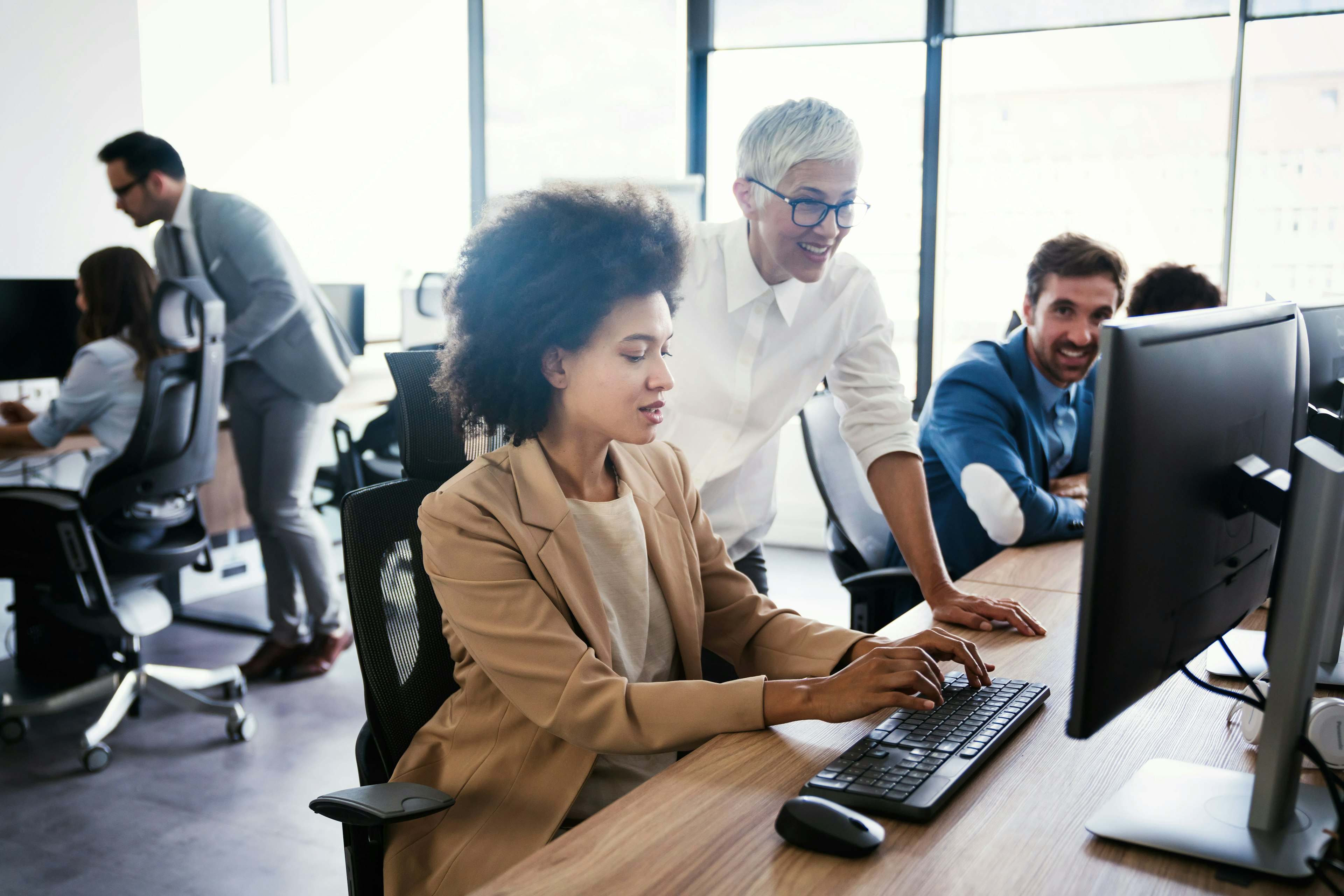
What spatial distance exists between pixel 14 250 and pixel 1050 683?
3534 millimetres

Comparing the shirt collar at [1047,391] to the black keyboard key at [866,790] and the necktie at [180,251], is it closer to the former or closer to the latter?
the black keyboard key at [866,790]

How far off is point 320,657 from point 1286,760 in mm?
3108

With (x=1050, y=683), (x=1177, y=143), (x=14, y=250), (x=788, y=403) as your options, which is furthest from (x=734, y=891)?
(x=1177, y=143)

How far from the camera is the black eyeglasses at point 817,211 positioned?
1.72 meters

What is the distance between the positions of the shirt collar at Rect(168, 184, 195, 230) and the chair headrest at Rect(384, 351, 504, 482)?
7.27 feet

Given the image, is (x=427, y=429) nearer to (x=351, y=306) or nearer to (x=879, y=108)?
(x=351, y=306)

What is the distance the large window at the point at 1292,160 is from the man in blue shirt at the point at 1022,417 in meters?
2.33

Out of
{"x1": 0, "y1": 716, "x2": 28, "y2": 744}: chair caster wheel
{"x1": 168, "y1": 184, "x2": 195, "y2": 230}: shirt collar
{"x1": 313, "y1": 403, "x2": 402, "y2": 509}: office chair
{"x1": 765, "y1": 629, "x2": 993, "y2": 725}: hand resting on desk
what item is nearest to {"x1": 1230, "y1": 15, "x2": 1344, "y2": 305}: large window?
{"x1": 313, "y1": 403, "x2": 402, "y2": 509}: office chair

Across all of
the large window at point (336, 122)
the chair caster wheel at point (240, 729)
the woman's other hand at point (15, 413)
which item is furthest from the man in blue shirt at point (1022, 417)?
the large window at point (336, 122)

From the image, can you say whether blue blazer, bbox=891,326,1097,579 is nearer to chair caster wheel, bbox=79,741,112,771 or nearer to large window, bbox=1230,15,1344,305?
chair caster wheel, bbox=79,741,112,771

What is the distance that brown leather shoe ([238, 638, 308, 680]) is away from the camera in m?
3.38

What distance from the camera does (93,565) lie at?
2.68 meters

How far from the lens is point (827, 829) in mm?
870

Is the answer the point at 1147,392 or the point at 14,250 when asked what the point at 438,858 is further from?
the point at 14,250
